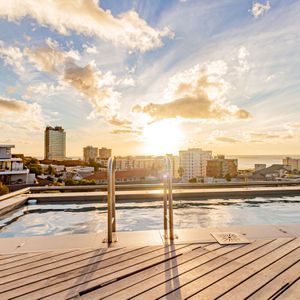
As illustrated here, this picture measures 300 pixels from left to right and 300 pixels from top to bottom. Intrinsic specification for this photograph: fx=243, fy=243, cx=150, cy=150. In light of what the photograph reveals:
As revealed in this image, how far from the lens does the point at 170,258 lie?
206 centimetres

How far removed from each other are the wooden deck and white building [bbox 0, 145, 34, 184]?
1123 inches

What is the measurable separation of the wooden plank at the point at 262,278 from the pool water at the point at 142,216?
1.98 meters

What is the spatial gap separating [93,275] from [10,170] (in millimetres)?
29897

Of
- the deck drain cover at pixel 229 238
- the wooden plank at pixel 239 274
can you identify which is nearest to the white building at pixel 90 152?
the deck drain cover at pixel 229 238

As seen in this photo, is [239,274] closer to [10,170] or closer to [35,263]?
[35,263]

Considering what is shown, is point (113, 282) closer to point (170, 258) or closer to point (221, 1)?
point (170, 258)

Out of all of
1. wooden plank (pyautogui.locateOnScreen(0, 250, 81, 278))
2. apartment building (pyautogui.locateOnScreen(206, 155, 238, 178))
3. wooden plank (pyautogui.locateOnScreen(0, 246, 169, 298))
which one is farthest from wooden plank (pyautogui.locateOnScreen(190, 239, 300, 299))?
apartment building (pyautogui.locateOnScreen(206, 155, 238, 178))

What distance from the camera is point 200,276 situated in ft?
5.70

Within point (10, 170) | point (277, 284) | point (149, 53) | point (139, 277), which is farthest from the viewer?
point (10, 170)

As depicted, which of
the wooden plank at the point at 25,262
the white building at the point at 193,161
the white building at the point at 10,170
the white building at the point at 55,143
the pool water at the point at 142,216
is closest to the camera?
the wooden plank at the point at 25,262

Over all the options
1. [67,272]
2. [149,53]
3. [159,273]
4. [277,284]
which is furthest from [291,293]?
[149,53]

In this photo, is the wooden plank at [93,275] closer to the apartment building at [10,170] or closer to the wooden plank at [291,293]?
the wooden plank at [291,293]

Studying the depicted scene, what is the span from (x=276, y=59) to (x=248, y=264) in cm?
609

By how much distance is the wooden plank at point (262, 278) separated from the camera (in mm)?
1504
